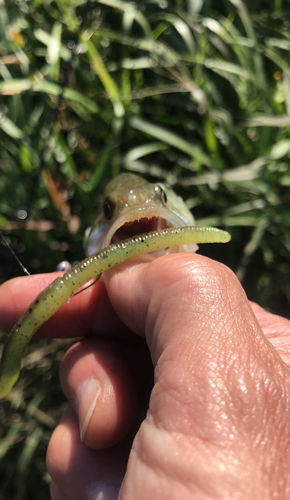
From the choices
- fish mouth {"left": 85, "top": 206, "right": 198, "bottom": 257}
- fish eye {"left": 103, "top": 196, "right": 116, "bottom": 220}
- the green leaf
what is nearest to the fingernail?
fish mouth {"left": 85, "top": 206, "right": 198, "bottom": 257}

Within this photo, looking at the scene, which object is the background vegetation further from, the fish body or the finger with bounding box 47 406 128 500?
the finger with bounding box 47 406 128 500

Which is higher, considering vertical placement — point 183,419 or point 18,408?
point 183,419

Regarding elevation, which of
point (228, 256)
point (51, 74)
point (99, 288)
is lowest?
point (228, 256)

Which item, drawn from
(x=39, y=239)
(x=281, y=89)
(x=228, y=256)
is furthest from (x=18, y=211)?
(x=281, y=89)

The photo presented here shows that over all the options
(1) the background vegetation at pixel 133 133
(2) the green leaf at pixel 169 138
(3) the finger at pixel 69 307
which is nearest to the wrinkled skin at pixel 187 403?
(3) the finger at pixel 69 307

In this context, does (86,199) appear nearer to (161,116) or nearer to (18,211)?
(18,211)
